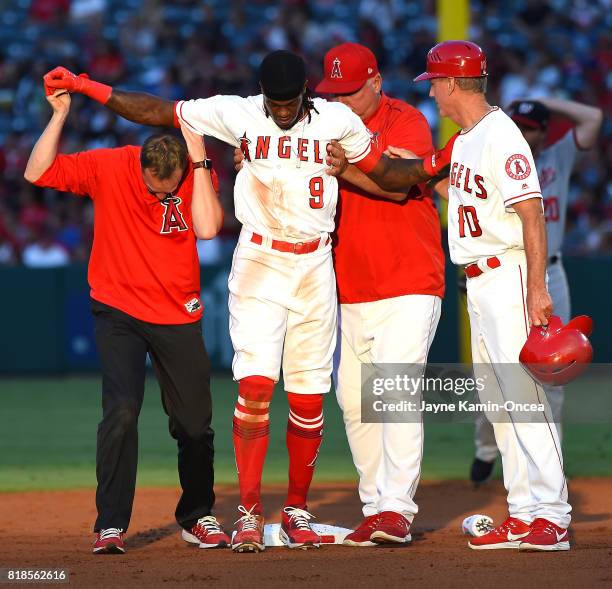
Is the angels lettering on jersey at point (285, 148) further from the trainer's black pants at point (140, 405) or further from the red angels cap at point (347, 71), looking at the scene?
the trainer's black pants at point (140, 405)

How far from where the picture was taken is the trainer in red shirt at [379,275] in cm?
621

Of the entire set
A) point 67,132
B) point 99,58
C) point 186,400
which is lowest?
point 186,400

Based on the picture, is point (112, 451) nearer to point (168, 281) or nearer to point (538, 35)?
point (168, 281)

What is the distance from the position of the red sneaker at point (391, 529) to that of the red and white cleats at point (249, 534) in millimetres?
544

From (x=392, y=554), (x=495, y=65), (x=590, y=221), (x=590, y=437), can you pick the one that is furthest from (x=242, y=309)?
(x=495, y=65)

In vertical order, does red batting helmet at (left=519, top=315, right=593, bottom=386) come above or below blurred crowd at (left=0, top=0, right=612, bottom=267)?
below

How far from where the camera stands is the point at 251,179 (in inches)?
234

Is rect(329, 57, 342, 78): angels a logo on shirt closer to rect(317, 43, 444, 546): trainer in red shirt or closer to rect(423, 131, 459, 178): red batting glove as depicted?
rect(317, 43, 444, 546): trainer in red shirt

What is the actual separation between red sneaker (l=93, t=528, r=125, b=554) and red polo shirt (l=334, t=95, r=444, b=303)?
1.70 metres

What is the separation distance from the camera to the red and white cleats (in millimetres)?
5812

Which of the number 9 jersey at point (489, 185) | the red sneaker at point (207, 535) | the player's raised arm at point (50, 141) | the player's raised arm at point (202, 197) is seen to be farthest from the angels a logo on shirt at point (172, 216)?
the red sneaker at point (207, 535)

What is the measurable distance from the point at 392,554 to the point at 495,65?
1315cm

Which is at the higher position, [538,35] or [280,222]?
[538,35]

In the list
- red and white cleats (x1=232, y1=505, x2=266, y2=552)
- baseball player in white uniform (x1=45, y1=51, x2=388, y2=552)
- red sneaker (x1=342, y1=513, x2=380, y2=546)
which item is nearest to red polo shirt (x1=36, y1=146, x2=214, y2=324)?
baseball player in white uniform (x1=45, y1=51, x2=388, y2=552)
